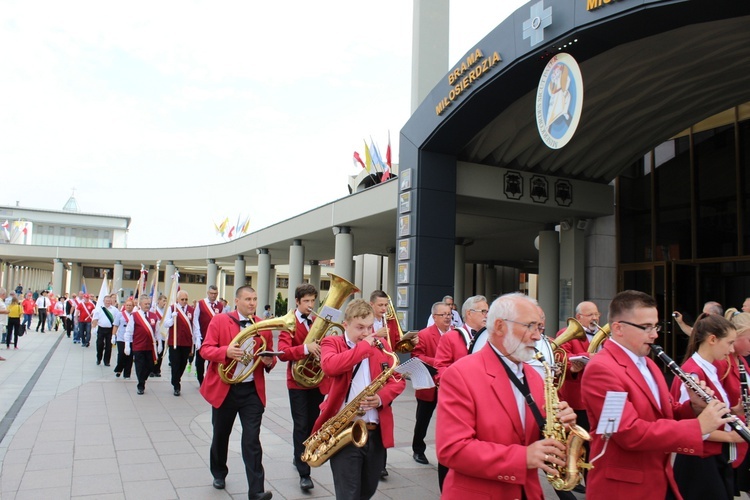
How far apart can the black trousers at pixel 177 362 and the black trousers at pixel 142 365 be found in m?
0.46

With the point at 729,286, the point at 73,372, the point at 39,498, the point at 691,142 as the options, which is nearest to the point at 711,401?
the point at 39,498

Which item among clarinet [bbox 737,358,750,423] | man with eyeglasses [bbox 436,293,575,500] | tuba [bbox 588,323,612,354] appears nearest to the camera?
man with eyeglasses [bbox 436,293,575,500]

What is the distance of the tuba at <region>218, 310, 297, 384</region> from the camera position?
209 inches

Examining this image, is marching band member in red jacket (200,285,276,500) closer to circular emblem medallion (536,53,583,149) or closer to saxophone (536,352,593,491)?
saxophone (536,352,593,491)

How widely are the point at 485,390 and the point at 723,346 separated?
2226 mm

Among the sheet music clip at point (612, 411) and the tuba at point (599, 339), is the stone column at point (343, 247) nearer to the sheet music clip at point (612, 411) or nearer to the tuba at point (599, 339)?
the tuba at point (599, 339)

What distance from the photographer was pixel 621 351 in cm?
321

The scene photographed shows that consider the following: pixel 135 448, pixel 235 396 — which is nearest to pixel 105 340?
pixel 135 448

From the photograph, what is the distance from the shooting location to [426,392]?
257 inches

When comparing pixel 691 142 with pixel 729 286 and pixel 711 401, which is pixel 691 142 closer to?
pixel 729 286

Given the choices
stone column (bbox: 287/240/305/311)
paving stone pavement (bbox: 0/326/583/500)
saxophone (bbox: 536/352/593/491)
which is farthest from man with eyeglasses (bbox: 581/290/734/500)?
stone column (bbox: 287/240/305/311)

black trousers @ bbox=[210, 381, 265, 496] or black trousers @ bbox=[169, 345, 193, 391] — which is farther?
black trousers @ bbox=[169, 345, 193, 391]

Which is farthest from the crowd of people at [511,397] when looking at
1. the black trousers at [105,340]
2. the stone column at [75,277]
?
the stone column at [75,277]

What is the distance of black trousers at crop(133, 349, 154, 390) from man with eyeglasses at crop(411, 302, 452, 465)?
22.3 ft
